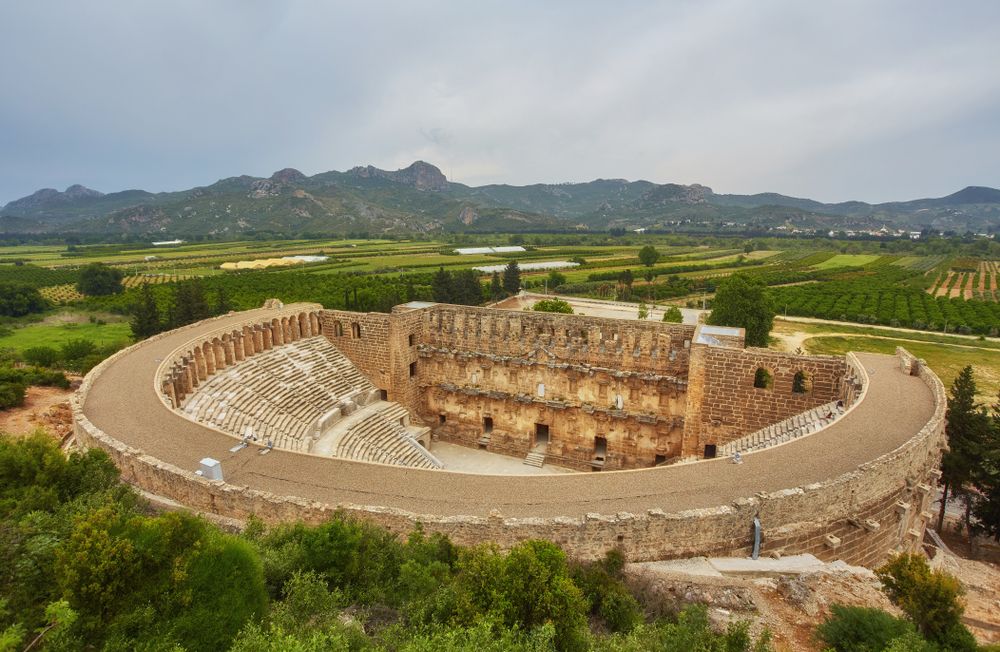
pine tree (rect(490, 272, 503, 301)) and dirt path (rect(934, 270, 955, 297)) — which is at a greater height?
pine tree (rect(490, 272, 503, 301))

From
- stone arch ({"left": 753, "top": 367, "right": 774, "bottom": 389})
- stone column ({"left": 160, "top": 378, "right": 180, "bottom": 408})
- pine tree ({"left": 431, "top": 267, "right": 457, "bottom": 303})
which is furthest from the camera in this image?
pine tree ({"left": 431, "top": 267, "right": 457, "bottom": 303})

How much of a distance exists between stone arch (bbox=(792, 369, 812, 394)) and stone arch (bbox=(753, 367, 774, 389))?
932 millimetres

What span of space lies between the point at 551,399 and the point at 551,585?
61.9 feet

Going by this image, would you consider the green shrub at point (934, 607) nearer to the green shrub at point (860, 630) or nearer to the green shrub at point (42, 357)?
the green shrub at point (860, 630)

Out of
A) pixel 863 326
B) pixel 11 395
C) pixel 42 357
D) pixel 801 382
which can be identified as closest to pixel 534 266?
pixel 863 326

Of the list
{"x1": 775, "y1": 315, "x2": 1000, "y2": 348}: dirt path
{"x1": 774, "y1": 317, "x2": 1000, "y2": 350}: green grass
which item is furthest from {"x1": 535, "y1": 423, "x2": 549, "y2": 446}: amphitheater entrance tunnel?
{"x1": 775, "y1": 315, "x2": 1000, "y2": 348}: dirt path

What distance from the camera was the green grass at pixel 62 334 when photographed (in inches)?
1828

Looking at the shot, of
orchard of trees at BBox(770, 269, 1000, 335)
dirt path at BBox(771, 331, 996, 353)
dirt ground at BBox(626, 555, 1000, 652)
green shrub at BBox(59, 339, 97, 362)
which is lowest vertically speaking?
dirt path at BBox(771, 331, 996, 353)

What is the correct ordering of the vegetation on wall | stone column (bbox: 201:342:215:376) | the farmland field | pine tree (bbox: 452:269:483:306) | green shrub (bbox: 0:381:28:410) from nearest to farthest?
the vegetation on wall → stone column (bbox: 201:342:215:376) → green shrub (bbox: 0:381:28:410) → the farmland field → pine tree (bbox: 452:269:483:306)

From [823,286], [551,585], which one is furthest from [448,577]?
[823,286]

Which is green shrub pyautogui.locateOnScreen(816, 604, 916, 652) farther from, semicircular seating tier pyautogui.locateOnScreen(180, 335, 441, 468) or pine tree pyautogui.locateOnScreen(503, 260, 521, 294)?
pine tree pyautogui.locateOnScreen(503, 260, 521, 294)

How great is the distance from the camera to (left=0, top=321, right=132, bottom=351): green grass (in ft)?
152

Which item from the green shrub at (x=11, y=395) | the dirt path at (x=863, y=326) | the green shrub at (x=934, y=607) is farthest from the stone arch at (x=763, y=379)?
the dirt path at (x=863, y=326)

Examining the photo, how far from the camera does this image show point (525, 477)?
1535 cm
